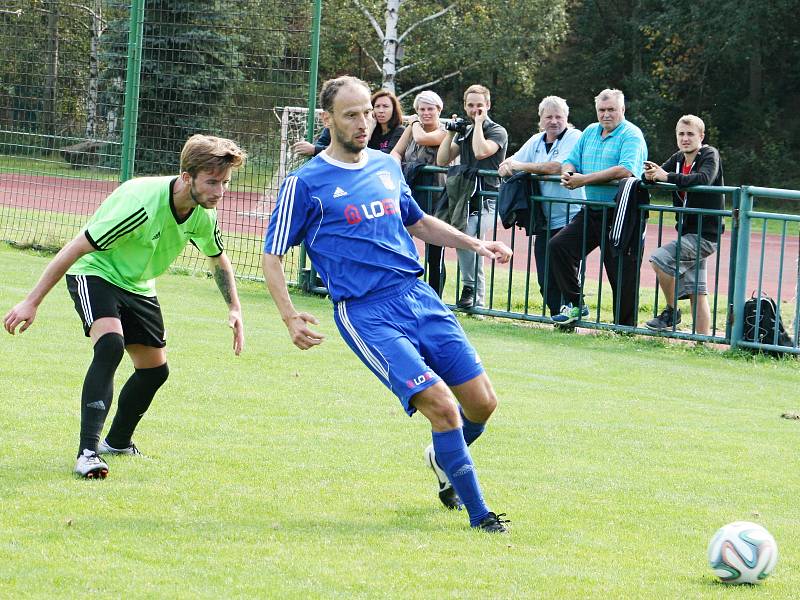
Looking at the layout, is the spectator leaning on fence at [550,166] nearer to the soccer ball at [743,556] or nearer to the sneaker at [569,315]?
the sneaker at [569,315]

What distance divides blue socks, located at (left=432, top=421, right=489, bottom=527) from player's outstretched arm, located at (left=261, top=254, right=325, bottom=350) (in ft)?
2.29

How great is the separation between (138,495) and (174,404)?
204 centimetres

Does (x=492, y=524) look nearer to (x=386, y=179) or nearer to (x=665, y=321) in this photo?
(x=386, y=179)

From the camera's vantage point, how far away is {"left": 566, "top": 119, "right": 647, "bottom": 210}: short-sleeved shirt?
1093 centimetres

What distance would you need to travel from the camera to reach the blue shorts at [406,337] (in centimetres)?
522

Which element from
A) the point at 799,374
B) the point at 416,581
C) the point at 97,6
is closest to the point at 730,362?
the point at 799,374

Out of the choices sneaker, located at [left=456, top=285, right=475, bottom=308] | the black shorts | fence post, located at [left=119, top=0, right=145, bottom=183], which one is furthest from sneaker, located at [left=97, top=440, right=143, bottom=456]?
fence post, located at [left=119, top=0, right=145, bottom=183]

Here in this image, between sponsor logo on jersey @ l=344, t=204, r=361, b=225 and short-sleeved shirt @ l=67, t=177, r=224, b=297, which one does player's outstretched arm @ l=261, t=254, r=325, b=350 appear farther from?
short-sleeved shirt @ l=67, t=177, r=224, b=297

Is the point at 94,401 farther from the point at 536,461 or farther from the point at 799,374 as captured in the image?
the point at 799,374

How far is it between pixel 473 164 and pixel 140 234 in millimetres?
6391

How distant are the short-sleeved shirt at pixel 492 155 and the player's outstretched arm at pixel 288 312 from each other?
6.69 metres

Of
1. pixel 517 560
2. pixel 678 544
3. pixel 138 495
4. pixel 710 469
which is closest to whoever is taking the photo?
pixel 517 560

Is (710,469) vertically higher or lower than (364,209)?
lower

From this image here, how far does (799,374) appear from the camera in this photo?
9867 mm
